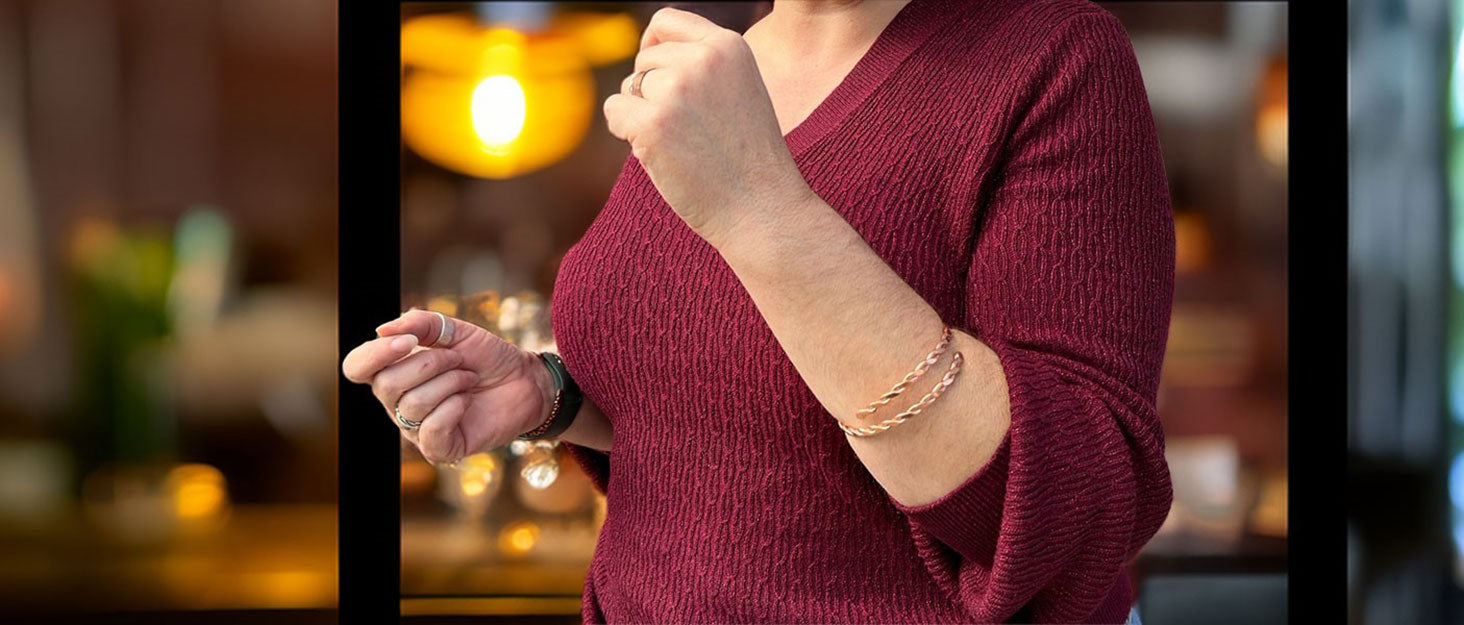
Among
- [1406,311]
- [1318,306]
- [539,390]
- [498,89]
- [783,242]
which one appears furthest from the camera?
[498,89]

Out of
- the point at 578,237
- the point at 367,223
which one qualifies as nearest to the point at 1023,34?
A: the point at 367,223

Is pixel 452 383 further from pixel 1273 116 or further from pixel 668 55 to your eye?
pixel 1273 116

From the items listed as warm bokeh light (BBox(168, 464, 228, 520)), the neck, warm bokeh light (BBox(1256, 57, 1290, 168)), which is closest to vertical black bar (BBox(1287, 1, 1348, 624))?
warm bokeh light (BBox(1256, 57, 1290, 168))

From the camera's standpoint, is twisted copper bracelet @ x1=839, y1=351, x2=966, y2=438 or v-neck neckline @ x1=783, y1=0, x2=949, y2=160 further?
v-neck neckline @ x1=783, y1=0, x2=949, y2=160

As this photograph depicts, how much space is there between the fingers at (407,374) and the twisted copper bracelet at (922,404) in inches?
14.5

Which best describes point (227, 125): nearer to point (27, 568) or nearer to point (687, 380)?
point (27, 568)

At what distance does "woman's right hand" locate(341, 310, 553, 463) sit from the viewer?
31.3 inches

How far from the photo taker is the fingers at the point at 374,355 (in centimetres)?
78

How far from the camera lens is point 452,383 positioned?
0.85 meters

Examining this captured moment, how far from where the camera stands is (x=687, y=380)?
77 centimetres

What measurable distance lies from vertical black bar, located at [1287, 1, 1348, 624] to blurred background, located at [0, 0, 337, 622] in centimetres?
158

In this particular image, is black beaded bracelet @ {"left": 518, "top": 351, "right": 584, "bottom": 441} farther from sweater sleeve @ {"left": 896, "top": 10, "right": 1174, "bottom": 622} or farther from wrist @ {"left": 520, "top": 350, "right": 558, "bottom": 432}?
sweater sleeve @ {"left": 896, "top": 10, "right": 1174, "bottom": 622}

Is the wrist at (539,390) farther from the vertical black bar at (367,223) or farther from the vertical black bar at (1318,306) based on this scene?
the vertical black bar at (1318,306)

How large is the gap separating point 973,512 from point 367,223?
870mm
